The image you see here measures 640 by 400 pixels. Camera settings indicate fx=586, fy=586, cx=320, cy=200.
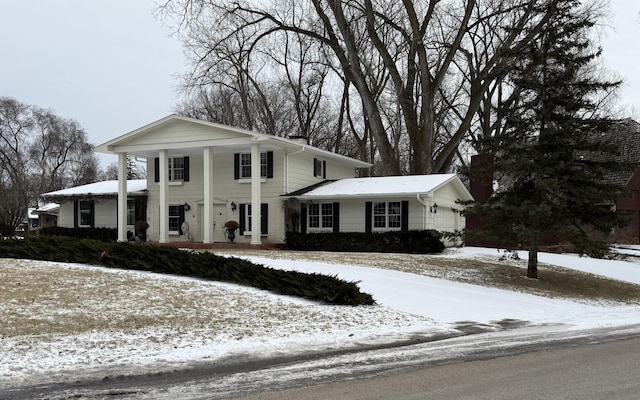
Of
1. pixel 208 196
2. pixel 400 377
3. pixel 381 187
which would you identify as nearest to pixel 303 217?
pixel 381 187

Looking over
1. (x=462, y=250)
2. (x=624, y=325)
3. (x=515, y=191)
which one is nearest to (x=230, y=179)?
(x=462, y=250)

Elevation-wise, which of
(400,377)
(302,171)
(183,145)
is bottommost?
(400,377)

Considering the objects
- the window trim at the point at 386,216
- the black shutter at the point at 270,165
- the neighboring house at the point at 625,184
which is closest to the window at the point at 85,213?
the black shutter at the point at 270,165

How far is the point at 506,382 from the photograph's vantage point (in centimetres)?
662

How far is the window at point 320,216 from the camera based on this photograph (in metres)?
27.0

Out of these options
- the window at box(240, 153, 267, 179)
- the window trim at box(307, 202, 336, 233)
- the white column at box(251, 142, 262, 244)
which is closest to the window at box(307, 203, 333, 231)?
the window trim at box(307, 202, 336, 233)

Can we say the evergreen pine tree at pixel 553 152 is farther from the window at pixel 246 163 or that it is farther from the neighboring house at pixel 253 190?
the window at pixel 246 163

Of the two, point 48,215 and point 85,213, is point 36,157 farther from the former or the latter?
point 85,213

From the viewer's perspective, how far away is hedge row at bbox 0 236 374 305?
12102 millimetres

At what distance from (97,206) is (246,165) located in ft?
30.9

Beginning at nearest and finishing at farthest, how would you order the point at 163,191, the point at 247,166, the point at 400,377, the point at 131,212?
the point at 400,377, the point at 163,191, the point at 247,166, the point at 131,212

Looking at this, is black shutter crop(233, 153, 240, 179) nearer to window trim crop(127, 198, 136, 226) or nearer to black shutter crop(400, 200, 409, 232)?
window trim crop(127, 198, 136, 226)

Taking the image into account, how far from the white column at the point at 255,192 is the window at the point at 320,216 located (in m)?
2.81

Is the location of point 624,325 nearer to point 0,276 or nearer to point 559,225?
point 559,225
